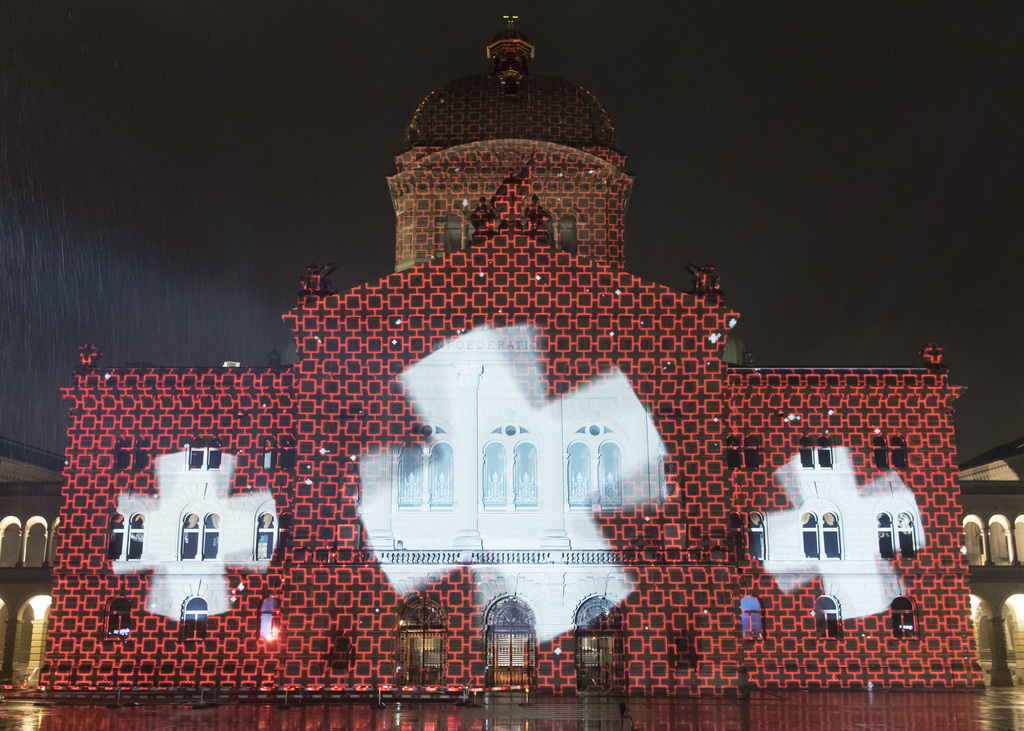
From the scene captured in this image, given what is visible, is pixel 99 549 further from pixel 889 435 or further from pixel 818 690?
pixel 889 435

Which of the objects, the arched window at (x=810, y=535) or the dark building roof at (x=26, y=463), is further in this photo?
the dark building roof at (x=26, y=463)

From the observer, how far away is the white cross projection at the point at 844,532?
132 ft

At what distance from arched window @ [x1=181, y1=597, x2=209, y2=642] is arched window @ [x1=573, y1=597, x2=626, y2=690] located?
15.8m

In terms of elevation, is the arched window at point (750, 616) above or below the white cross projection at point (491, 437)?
below

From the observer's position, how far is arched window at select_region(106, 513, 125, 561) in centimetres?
4028

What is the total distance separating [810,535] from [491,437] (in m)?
14.9

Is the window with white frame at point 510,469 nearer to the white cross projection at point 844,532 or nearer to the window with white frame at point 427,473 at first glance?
the window with white frame at point 427,473

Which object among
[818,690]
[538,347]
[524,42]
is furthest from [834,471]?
[524,42]

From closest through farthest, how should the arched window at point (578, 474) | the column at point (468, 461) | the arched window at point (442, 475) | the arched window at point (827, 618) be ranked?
the column at point (468, 461)
the arched window at point (442, 475)
the arched window at point (578, 474)
the arched window at point (827, 618)

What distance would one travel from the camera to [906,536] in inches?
1612

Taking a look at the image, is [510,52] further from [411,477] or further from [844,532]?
[844,532]

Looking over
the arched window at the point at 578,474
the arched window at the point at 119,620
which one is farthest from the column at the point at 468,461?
the arched window at the point at 119,620

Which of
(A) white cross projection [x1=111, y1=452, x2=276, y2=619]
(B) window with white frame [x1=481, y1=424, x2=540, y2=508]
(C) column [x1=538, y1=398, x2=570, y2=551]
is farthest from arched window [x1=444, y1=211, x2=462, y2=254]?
(A) white cross projection [x1=111, y1=452, x2=276, y2=619]

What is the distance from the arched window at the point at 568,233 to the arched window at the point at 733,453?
12.6 metres
